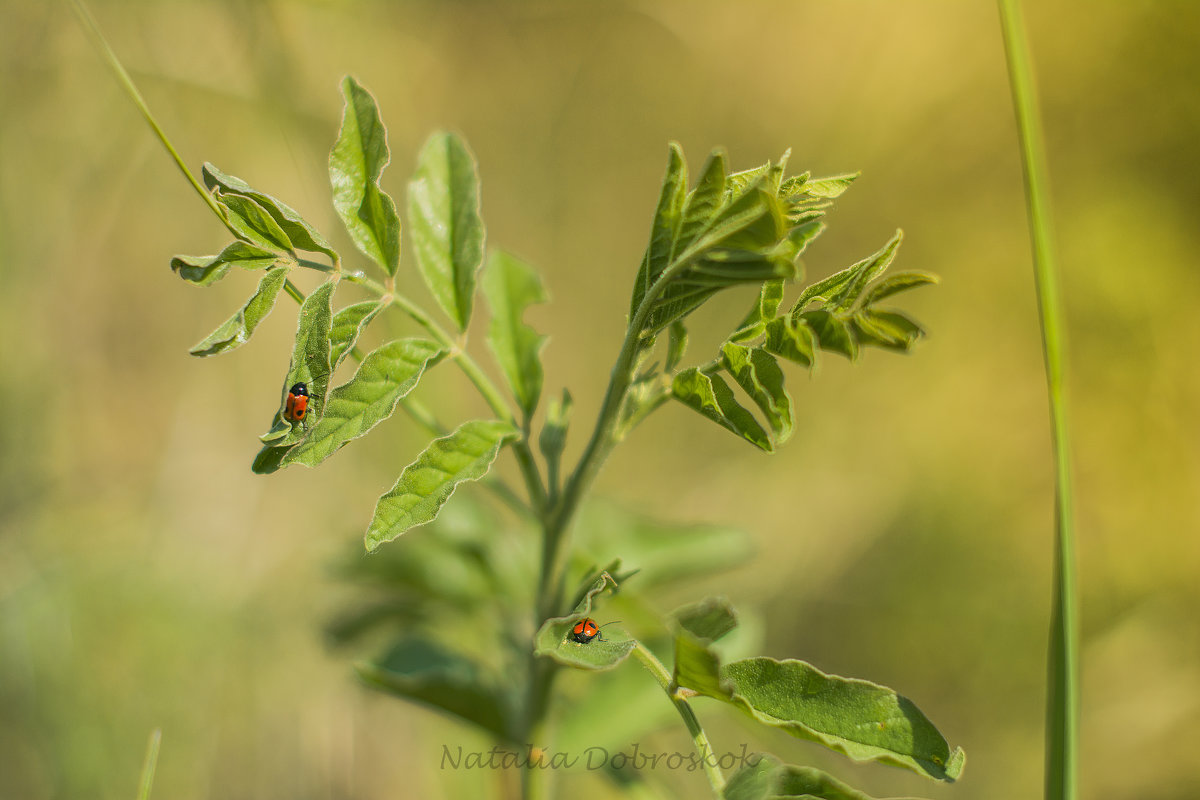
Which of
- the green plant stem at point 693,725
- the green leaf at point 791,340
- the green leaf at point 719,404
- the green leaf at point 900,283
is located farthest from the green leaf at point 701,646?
the green leaf at point 900,283

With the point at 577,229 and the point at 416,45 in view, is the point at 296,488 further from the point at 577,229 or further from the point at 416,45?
the point at 416,45

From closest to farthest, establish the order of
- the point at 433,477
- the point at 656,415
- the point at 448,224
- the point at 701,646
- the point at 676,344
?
the point at 701,646
the point at 433,477
the point at 676,344
the point at 448,224
the point at 656,415

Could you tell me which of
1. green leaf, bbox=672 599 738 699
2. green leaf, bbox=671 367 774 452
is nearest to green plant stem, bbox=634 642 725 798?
green leaf, bbox=672 599 738 699

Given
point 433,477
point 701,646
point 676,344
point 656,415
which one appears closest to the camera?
point 701,646

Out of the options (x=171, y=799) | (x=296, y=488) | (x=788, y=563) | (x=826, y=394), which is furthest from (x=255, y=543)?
(x=826, y=394)

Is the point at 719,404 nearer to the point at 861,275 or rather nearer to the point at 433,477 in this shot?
the point at 861,275

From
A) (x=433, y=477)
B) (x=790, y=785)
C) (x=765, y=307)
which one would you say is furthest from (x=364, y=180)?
(x=790, y=785)
